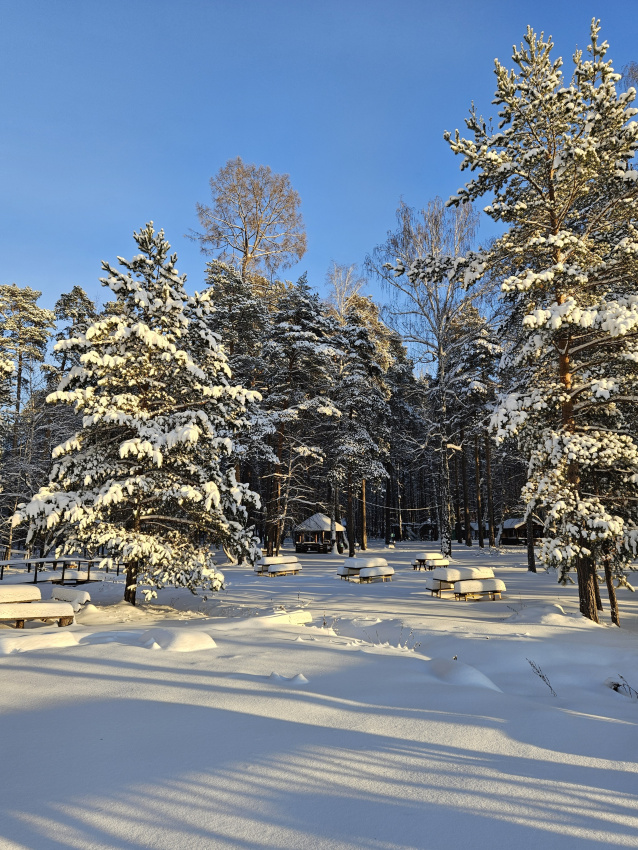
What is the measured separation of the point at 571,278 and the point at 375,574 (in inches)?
498

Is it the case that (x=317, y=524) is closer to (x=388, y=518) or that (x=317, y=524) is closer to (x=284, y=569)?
(x=388, y=518)

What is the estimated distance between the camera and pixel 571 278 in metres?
10.1

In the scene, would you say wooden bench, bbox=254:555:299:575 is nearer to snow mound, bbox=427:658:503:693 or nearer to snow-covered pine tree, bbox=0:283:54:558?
snow-covered pine tree, bbox=0:283:54:558

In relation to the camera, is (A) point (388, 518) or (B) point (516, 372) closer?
(B) point (516, 372)

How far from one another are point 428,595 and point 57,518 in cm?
1049

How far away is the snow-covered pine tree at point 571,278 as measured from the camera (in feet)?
32.3

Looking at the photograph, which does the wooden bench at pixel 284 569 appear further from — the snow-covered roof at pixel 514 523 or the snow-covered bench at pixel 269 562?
the snow-covered roof at pixel 514 523

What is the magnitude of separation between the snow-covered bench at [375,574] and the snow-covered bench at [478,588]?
178 inches

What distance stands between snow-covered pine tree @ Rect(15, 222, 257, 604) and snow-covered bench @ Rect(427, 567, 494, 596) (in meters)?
6.22

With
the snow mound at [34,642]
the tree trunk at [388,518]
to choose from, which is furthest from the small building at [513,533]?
the snow mound at [34,642]

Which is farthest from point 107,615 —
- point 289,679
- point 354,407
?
point 354,407

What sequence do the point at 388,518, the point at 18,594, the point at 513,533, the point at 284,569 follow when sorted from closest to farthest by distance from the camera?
the point at 18,594 < the point at 284,569 < the point at 388,518 < the point at 513,533

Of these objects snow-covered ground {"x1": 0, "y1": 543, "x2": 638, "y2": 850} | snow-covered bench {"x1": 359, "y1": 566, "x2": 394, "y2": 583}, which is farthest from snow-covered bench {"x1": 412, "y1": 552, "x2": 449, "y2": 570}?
snow-covered ground {"x1": 0, "y1": 543, "x2": 638, "y2": 850}

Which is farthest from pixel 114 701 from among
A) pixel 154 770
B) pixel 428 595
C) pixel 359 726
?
pixel 428 595
